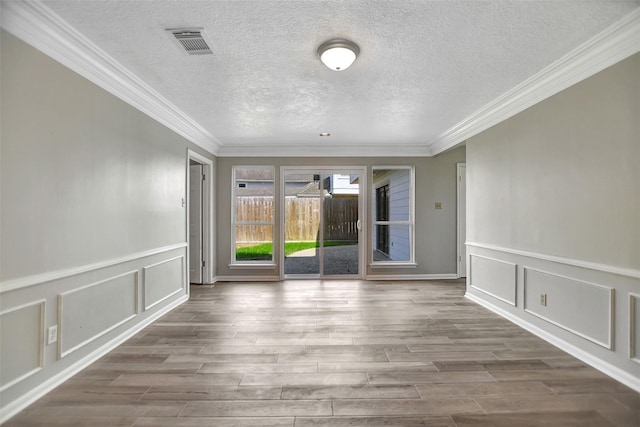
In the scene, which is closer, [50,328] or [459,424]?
[459,424]

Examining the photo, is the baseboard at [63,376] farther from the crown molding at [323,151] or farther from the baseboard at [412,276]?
the baseboard at [412,276]

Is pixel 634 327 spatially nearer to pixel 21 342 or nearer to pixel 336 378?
pixel 336 378

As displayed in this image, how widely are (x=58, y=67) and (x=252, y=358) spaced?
8.81 feet

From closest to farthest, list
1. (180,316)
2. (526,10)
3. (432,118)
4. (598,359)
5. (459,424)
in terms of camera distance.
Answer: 1. (459,424)
2. (526,10)
3. (598,359)
4. (180,316)
5. (432,118)

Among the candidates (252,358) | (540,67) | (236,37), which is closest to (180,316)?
(252,358)

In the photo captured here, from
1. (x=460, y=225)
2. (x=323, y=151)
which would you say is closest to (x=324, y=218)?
(x=323, y=151)

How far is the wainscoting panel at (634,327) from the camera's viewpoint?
2.20 m

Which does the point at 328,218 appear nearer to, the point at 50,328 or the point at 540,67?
the point at 540,67

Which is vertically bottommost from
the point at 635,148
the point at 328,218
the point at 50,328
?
the point at 50,328

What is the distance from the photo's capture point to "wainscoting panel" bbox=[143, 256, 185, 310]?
3.47 meters

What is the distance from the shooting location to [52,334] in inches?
86.1

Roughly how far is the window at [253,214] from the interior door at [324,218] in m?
0.32

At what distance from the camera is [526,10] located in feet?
Answer: 6.39

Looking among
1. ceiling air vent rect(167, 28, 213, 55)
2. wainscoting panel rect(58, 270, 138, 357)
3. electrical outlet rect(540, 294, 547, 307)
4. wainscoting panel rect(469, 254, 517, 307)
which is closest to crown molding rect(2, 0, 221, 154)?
ceiling air vent rect(167, 28, 213, 55)
